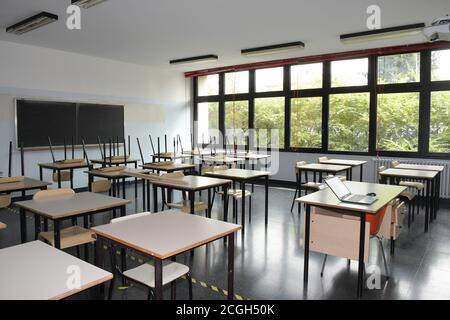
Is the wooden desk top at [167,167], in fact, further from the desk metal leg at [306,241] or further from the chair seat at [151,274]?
the chair seat at [151,274]

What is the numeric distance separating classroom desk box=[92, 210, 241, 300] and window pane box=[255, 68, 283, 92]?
6140 millimetres

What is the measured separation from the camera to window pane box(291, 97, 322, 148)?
7.63m

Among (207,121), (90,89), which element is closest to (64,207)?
(90,89)

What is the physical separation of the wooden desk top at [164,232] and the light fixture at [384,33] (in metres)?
4.49

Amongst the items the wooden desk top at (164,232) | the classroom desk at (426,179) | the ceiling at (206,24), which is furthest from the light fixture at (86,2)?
the classroom desk at (426,179)

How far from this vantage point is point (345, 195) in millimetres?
3102

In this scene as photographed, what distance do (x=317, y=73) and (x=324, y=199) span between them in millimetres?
5193

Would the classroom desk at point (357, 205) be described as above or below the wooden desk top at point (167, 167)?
below

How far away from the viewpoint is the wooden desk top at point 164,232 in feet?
6.44

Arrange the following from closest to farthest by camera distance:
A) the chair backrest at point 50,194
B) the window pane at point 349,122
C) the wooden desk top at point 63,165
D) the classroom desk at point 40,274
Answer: the classroom desk at point 40,274, the chair backrest at point 50,194, the wooden desk top at point 63,165, the window pane at point 349,122

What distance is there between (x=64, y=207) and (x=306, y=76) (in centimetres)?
622
